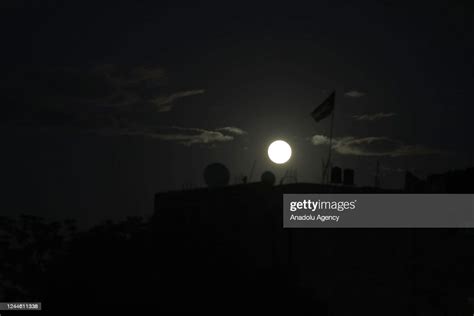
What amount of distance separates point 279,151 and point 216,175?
14.3ft

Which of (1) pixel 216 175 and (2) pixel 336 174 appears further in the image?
(1) pixel 216 175

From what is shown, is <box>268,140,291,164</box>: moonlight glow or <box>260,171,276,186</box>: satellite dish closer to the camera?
<box>260,171,276,186</box>: satellite dish

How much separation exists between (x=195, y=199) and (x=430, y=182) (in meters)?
14.1

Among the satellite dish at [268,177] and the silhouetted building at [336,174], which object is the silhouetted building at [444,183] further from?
the satellite dish at [268,177]

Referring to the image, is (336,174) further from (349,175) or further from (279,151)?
(279,151)

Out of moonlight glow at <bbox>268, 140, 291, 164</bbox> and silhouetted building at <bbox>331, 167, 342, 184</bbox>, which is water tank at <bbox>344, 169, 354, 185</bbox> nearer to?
silhouetted building at <bbox>331, 167, 342, 184</bbox>

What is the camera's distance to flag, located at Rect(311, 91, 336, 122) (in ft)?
97.3

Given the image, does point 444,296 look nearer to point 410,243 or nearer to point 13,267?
point 410,243

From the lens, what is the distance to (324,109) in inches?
1189

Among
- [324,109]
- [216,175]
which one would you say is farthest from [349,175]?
[216,175]

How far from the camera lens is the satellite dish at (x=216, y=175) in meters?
34.7

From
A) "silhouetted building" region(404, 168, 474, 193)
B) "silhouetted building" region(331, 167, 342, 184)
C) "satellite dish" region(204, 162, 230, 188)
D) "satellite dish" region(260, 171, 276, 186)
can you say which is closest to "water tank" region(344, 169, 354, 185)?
"silhouetted building" region(331, 167, 342, 184)

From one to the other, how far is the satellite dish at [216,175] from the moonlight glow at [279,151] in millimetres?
3259

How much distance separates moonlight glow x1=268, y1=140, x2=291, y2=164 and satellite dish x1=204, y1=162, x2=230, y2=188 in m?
3.26
